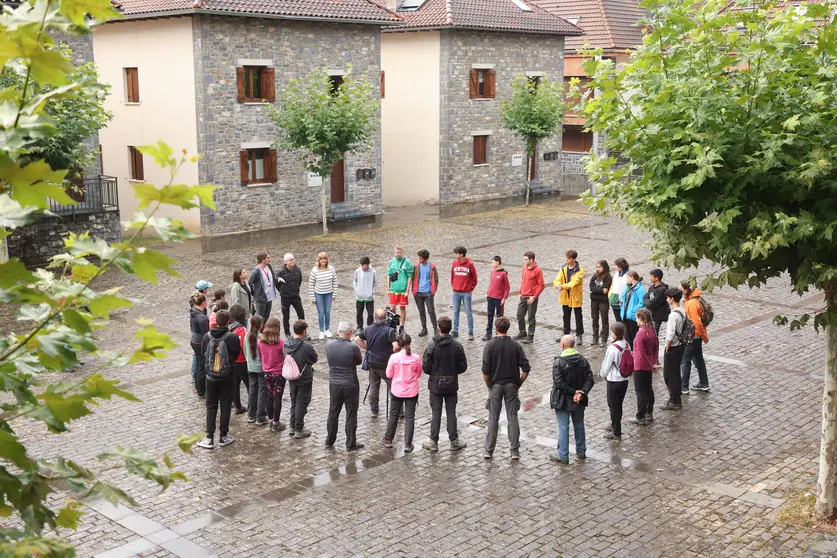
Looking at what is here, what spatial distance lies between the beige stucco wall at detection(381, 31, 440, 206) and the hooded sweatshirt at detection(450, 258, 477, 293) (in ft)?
67.6

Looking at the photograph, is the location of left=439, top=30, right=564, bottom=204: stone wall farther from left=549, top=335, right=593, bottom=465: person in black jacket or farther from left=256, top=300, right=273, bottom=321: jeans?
left=549, top=335, right=593, bottom=465: person in black jacket

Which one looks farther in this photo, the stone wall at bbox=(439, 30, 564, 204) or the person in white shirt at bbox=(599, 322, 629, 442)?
the stone wall at bbox=(439, 30, 564, 204)

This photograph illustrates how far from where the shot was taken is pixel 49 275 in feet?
11.4

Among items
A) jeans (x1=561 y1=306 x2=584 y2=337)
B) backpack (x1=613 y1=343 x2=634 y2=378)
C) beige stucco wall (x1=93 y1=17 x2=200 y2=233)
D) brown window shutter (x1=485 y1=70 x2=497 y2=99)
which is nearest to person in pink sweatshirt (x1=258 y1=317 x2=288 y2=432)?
backpack (x1=613 y1=343 x2=634 y2=378)

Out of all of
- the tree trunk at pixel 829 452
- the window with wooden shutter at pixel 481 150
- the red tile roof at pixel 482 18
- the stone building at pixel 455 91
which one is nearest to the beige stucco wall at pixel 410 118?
the stone building at pixel 455 91

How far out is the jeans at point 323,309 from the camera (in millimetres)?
16484

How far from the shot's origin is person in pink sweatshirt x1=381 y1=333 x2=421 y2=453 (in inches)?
447

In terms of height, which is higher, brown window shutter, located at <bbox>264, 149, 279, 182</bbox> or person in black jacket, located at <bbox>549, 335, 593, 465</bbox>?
brown window shutter, located at <bbox>264, 149, 279, 182</bbox>

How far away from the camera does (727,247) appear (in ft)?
28.1

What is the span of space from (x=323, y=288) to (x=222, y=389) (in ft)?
17.0

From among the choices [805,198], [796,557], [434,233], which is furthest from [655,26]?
[434,233]

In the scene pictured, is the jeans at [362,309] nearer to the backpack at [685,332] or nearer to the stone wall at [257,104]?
the backpack at [685,332]

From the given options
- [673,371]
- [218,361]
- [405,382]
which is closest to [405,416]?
[405,382]

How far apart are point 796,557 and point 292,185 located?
80.2 feet
